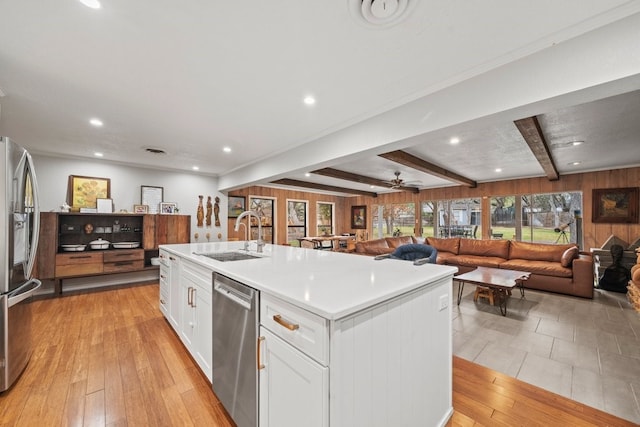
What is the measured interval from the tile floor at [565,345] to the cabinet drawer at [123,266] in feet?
17.5

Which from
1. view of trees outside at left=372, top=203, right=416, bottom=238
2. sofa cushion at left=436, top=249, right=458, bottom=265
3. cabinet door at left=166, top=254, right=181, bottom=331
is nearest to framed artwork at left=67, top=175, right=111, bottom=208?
cabinet door at left=166, top=254, right=181, bottom=331

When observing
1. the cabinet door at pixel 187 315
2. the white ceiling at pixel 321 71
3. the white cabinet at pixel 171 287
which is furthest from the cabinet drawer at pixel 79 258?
the cabinet door at pixel 187 315

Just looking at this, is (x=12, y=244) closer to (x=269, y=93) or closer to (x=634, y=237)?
(x=269, y=93)

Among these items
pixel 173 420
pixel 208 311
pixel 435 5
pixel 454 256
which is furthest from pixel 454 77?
pixel 454 256

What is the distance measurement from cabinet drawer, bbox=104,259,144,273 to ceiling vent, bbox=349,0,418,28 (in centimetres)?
539

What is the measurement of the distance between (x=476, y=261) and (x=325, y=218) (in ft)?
17.1

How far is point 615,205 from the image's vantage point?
5156 millimetres

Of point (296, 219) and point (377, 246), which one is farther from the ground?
point (296, 219)

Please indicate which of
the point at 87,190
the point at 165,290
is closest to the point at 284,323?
the point at 165,290

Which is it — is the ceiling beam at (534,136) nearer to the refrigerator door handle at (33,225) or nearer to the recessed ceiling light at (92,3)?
the recessed ceiling light at (92,3)

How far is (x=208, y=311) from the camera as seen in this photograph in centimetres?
186

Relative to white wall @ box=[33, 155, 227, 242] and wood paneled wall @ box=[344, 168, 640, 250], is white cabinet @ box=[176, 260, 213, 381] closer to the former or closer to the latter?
white wall @ box=[33, 155, 227, 242]

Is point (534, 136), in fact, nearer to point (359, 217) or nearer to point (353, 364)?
point (353, 364)

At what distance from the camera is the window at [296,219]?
8.31 m
